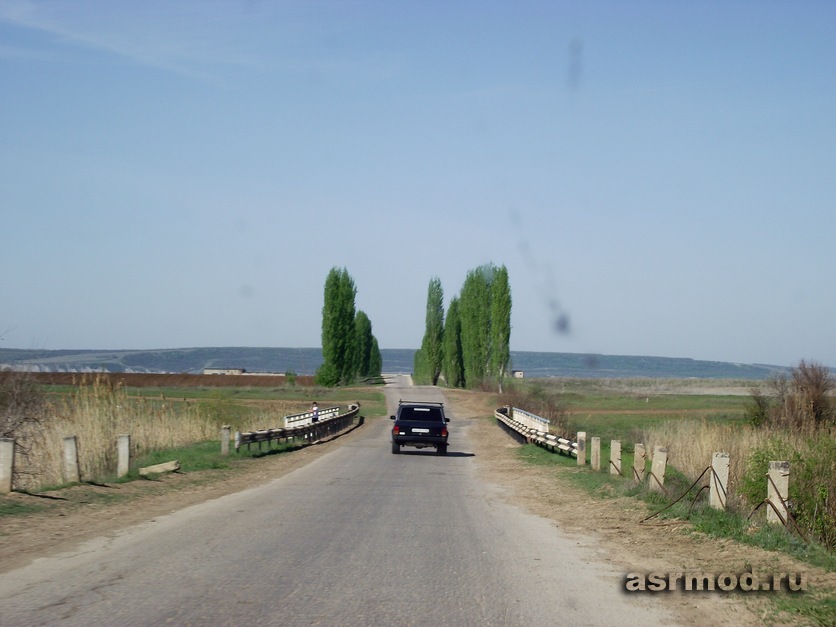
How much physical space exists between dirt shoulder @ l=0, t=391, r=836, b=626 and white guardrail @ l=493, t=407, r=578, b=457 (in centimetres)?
395

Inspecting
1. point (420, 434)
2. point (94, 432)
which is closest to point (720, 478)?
point (94, 432)

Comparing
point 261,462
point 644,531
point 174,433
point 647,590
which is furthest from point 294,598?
point 174,433

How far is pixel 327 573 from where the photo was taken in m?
9.49

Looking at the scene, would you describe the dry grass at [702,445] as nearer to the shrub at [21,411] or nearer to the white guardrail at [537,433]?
the white guardrail at [537,433]

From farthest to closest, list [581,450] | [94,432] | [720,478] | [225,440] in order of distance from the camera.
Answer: [225,440] → [581,450] → [94,432] → [720,478]

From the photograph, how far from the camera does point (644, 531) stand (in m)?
13.6

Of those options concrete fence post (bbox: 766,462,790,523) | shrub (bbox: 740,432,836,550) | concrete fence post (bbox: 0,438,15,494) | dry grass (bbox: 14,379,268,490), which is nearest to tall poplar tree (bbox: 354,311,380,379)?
dry grass (bbox: 14,379,268,490)

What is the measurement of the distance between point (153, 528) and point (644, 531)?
7.17 meters

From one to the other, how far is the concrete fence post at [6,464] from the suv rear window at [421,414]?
63.1 ft

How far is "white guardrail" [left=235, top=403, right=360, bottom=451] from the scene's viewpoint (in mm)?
28266

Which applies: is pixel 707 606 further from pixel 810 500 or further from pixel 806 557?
pixel 810 500

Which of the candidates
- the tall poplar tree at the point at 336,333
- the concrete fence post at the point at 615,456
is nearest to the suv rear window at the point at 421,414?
the concrete fence post at the point at 615,456

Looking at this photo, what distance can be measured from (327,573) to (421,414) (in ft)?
79.7

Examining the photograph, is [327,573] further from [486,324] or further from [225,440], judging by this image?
[486,324]
